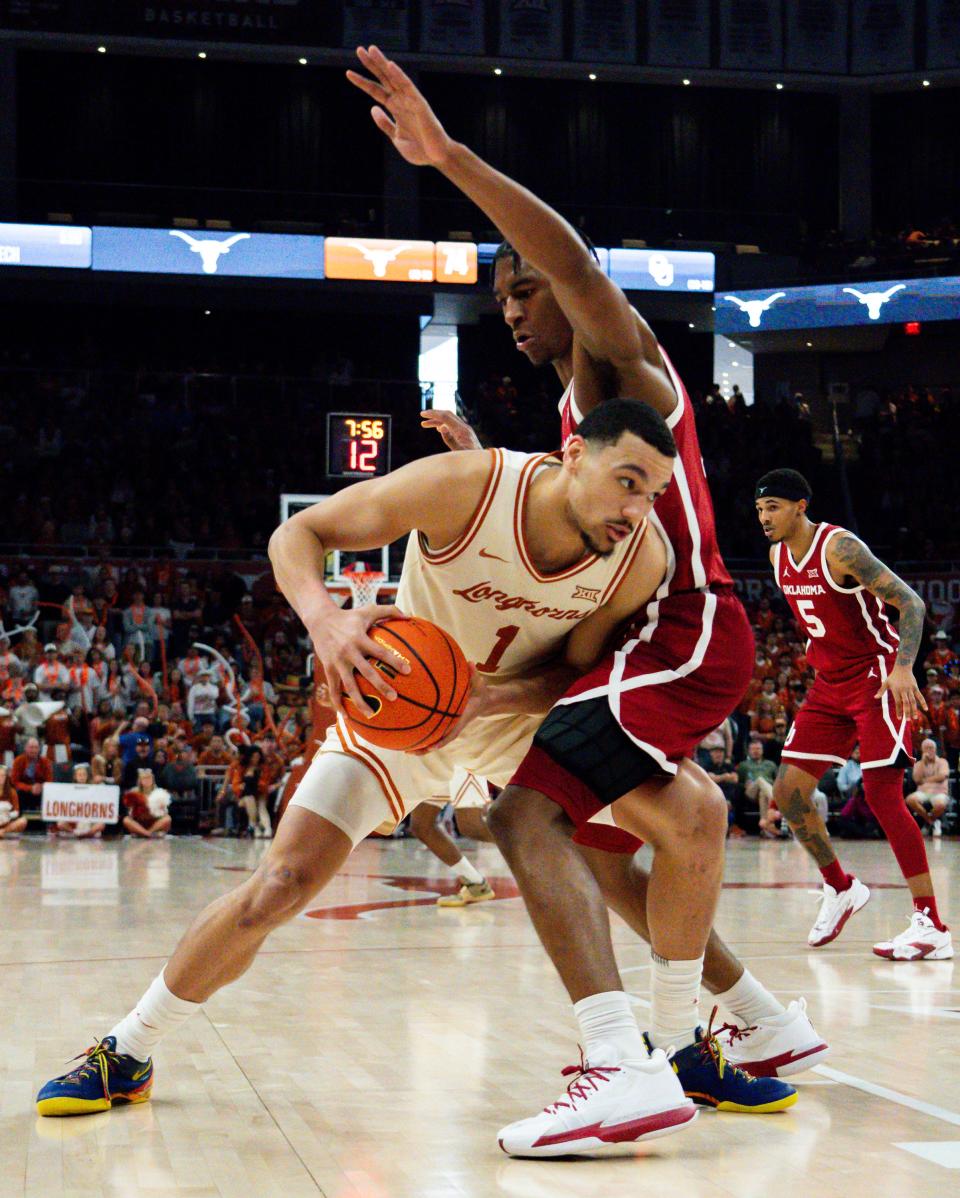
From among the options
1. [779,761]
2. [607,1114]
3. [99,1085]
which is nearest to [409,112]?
[607,1114]

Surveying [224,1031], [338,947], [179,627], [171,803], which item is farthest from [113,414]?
[224,1031]

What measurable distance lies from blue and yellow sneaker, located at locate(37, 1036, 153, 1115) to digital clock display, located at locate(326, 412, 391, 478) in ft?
38.9

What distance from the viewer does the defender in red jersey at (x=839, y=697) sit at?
21.2ft

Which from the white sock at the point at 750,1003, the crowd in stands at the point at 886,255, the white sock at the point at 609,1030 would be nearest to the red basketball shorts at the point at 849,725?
the white sock at the point at 750,1003

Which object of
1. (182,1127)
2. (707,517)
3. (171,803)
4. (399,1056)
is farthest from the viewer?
(171,803)

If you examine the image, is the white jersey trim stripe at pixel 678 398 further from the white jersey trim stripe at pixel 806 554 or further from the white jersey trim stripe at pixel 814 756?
the white jersey trim stripe at pixel 814 756

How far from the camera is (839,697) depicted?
6832mm

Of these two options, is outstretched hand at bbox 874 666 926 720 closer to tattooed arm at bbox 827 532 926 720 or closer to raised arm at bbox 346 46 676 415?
tattooed arm at bbox 827 532 926 720

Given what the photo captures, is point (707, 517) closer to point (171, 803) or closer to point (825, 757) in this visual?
point (825, 757)

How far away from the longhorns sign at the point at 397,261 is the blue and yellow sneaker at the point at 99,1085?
757 inches

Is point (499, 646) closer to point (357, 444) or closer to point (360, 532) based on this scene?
point (360, 532)

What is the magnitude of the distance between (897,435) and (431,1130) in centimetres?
2303

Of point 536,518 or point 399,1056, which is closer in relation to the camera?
point 536,518

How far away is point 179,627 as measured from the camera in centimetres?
1731
